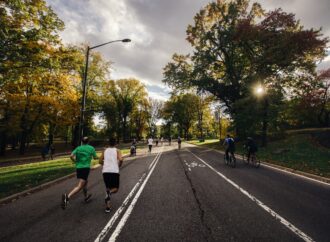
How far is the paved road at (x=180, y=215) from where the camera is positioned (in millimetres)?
4027

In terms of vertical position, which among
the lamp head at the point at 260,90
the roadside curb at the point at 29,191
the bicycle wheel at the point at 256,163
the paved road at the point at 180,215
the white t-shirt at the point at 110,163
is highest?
the lamp head at the point at 260,90

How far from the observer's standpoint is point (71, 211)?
17.9ft

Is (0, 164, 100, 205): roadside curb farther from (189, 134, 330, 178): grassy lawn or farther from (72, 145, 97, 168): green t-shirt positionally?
(189, 134, 330, 178): grassy lawn

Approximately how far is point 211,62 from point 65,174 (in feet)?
80.3

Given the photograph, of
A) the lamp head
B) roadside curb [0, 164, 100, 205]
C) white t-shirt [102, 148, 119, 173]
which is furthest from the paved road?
the lamp head

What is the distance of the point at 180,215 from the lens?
5.01m

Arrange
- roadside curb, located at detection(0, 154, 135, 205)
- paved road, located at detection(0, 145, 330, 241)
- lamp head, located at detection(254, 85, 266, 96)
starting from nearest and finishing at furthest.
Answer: paved road, located at detection(0, 145, 330, 241) < roadside curb, located at detection(0, 154, 135, 205) < lamp head, located at detection(254, 85, 266, 96)

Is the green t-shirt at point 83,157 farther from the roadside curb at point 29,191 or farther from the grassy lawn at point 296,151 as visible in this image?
the grassy lawn at point 296,151

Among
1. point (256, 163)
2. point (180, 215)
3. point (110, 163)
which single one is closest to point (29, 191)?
point (110, 163)

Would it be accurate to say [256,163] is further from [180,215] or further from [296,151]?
[180,215]

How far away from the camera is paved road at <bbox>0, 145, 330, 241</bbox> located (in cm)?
403

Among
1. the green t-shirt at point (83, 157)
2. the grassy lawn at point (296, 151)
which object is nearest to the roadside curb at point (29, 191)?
the green t-shirt at point (83, 157)

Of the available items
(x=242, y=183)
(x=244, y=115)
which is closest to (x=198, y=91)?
(x=244, y=115)

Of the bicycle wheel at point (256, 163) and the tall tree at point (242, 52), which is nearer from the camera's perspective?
the bicycle wheel at point (256, 163)
